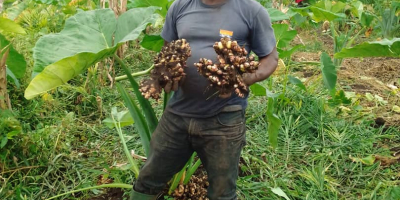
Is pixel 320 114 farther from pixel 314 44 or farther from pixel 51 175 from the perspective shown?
pixel 314 44

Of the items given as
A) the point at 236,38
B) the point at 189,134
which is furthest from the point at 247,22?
the point at 189,134

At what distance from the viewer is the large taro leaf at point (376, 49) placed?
5.62 feet

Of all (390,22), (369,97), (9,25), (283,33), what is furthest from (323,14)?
(390,22)

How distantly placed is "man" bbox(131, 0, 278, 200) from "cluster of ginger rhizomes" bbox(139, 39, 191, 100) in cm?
9

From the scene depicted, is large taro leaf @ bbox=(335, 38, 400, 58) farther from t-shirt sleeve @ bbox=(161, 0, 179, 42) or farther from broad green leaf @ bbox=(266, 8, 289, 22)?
t-shirt sleeve @ bbox=(161, 0, 179, 42)

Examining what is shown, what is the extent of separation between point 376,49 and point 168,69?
2.96 feet

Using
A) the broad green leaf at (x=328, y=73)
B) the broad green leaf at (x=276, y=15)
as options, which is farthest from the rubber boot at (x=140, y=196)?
the broad green leaf at (x=328, y=73)

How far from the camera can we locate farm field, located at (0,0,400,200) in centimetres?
168

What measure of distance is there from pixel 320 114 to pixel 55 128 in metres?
1.56

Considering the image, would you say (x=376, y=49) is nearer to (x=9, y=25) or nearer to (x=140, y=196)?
(x=140, y=196)

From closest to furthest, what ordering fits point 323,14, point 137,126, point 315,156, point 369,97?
point 137,126 < point 315,156 < point 323,14 < point 369,97

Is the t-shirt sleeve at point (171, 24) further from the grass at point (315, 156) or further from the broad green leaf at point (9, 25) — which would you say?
the grass at point (315, 156)

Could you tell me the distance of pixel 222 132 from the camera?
1506 millimetres

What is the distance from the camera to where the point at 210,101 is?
1.48 meters
